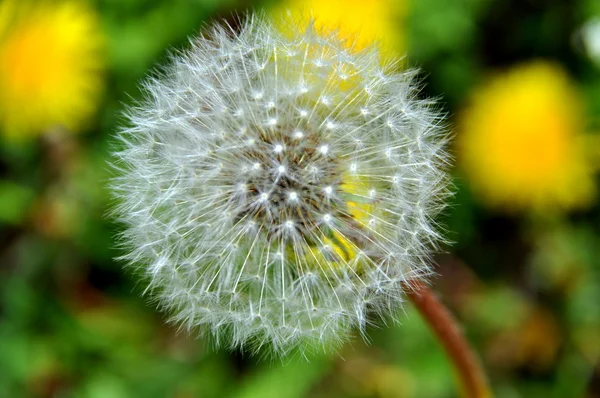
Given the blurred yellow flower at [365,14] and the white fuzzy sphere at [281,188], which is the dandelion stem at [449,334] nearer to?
the white fuzzy sphere at [281,188]

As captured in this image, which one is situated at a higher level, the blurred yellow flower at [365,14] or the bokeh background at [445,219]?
the blurred yellow flower at [365,14]

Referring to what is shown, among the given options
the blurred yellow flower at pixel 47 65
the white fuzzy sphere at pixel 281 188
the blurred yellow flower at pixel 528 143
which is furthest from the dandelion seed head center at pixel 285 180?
the blurred yellow flower at pixel 47 65

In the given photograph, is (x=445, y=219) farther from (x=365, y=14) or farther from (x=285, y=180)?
(x=285, y=180)

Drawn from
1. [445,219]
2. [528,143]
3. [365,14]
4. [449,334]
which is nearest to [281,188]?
[449,334]

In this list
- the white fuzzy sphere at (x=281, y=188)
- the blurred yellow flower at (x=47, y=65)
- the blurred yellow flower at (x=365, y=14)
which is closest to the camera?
the white fuzzy sphere at (x=281, y=188)

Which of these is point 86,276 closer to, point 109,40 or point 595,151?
point 109,40

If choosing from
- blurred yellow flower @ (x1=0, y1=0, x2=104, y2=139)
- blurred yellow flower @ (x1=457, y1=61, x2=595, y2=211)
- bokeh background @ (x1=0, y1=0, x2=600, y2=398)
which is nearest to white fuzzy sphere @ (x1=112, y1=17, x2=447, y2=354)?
bokeh background @ (x1=0, y1=0, x2=600, y2=398)

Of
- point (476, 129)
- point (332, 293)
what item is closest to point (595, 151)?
point (476, 129)
